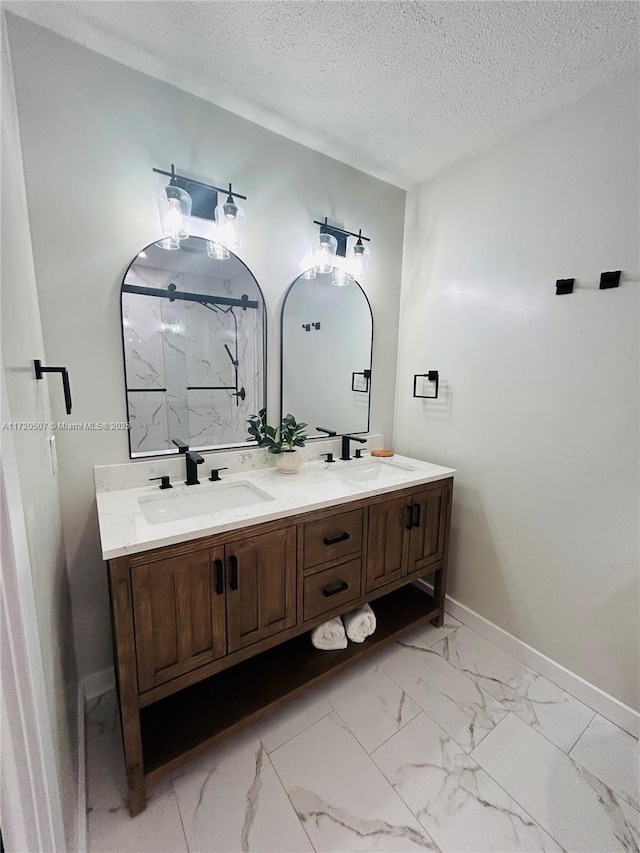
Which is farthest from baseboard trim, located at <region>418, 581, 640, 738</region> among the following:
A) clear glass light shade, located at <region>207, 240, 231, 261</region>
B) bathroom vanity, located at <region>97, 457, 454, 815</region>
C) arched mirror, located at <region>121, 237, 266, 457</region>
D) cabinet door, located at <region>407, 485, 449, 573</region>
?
clear glass light shade, located at <region>207, 240, 231, 261</region>

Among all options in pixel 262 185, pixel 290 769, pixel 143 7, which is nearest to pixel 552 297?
pixel 262 185

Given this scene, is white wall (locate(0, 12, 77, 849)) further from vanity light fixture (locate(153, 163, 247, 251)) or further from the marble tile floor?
vanity light fixture (locate(153, 163, 247, 251))

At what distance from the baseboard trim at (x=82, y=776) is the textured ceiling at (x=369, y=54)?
2.44m

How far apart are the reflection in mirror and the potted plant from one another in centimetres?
12

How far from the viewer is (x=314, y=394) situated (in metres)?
1.98

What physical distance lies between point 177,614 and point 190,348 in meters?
1.05

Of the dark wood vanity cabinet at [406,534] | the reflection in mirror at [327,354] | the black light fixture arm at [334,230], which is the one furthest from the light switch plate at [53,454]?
the black light fixture arm at [334,230]

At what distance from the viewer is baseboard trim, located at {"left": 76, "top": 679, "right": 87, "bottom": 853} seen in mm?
1010

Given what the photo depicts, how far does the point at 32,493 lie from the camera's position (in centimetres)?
82

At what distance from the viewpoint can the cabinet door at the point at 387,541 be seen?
1556 millimetres

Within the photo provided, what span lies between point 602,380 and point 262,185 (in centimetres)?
170

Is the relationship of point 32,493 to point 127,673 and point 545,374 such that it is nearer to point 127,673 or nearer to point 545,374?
point 127,673

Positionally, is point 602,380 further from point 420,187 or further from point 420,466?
point 420,187

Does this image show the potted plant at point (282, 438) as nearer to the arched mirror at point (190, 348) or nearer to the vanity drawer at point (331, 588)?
the arched mirror at point (190, 348)
